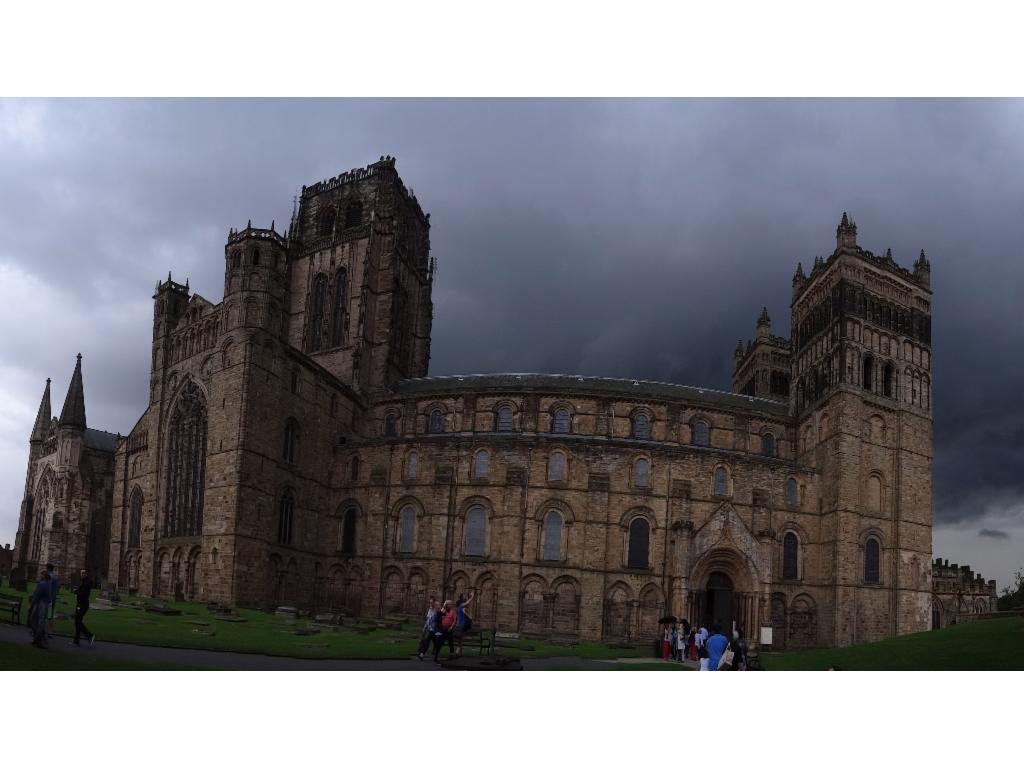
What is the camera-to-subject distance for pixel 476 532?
5194cm

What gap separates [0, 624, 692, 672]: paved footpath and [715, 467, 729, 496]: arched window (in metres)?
29.7

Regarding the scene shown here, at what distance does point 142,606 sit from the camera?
36812 millimetres

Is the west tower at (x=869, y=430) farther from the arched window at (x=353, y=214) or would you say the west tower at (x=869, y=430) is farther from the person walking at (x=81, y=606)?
the person walking at (x=81, y=606)

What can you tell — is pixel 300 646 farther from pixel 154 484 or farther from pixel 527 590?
pixel 154 484

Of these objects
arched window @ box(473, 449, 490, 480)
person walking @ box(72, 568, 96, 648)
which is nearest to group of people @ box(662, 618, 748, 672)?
person walking @ box(72, 568, 96, 648)

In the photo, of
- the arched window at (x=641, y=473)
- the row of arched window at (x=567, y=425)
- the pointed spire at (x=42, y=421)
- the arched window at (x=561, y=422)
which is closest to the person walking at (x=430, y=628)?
the arched window at (x=641, y=473)

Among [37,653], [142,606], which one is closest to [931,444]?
[142,606]

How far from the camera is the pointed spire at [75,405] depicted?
228ft

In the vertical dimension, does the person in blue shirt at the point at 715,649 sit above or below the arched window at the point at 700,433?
below

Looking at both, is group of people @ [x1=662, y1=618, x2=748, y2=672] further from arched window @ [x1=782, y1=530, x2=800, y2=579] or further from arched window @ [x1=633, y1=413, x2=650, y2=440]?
arched window @ [x1=633, y1=413, x2=650, y2=440]

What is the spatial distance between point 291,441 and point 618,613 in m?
21.6

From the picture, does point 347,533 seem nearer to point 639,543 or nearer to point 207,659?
point 639,543

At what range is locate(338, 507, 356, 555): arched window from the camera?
5409 cm

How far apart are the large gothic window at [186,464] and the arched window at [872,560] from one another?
1527 inches
